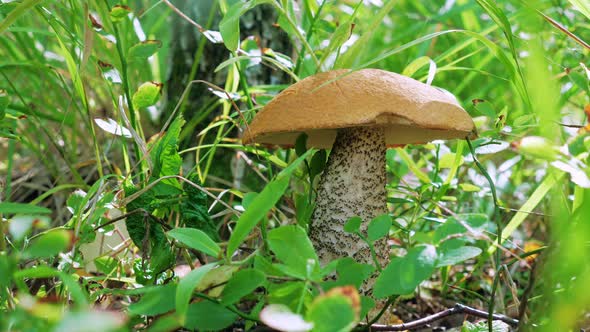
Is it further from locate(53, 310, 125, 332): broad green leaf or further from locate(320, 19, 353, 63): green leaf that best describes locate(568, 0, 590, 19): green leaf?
locate(53, 310, 125, 332): broad green leaf

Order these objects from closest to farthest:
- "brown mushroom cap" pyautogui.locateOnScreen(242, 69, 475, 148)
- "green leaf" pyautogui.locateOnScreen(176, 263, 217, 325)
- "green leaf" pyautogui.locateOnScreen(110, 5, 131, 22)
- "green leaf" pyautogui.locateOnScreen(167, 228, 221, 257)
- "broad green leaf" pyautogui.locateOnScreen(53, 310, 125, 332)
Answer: "broad green leaf" pyautogui.locateOnScreen(53, 310, 125, 332)
"green leaf" pyautogui.locateOnScreen(176, 263, 217, 325)
"green leaf" pyautogui.locateOnScreen(167, 228, 221, 257)
"brown mushroom cap" pyautogui.locateOnScreen(242, 69, 475, 148)
"green leaf" pyautogui.locateOnScreen(110, 5, 131, 22)

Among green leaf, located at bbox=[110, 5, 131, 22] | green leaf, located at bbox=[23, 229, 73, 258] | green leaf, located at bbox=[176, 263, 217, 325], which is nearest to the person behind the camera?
green leaf, located at bbox=[23, 229, 73, 258]

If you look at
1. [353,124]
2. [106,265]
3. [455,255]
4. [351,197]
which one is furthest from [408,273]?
[106,265]

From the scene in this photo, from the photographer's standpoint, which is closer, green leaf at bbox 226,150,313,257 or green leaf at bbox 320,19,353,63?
green leaf at bbox 226,150,313,257

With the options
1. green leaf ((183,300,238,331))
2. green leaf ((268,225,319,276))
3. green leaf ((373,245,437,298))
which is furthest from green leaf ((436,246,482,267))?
green leaf ((183,300,238,331))

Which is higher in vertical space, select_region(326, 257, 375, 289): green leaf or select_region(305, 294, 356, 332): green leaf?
select_region(305, 294, 356, 332): green leaf

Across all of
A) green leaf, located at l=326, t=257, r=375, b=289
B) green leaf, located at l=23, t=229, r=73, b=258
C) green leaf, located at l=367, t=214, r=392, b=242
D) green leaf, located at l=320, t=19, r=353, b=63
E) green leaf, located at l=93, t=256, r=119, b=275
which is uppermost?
green leaf, located at l=320, t=19, r=353, b=63
